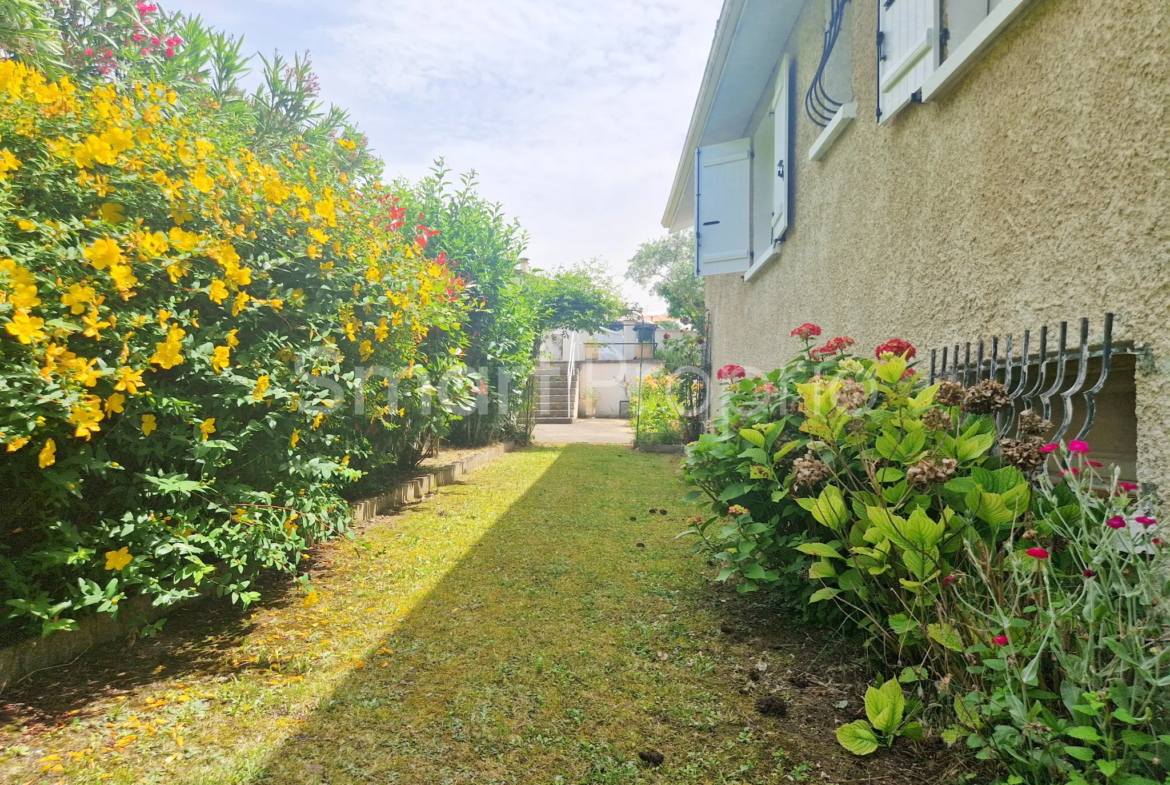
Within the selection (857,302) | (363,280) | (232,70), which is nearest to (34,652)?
(363,280)

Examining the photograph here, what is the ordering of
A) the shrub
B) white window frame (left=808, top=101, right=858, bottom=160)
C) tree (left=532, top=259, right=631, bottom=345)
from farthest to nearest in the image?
1. tree (left=532, top=259, right=631, bottom=345)
2. white window frame (left=808, top=101, right=858, bottom=160)
3. the shrub

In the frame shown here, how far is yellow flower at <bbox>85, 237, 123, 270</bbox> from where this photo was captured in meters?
1.93

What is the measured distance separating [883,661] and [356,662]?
76.1 inches

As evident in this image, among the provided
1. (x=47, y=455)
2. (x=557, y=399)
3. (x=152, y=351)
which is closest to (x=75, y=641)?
(x=47, y=455)

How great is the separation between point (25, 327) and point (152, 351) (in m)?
0.43

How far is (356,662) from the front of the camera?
2240 millimetres

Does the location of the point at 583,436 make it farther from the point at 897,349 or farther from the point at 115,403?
the point at 115,403

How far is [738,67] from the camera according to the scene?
5793mm

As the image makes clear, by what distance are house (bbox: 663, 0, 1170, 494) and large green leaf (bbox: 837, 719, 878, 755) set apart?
1.04 m

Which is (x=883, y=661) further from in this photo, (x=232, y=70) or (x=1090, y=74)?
(x=232, y=70)

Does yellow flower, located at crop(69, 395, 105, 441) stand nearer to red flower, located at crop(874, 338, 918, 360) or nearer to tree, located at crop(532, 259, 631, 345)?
red flower, located at crop(874, 338, 918, 360)

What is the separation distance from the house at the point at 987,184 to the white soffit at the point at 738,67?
0.03 metres

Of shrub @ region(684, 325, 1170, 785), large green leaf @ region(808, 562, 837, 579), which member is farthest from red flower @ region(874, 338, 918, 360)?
large green leaf @ region(808, 562, 837, 579)

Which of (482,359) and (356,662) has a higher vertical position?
(482,359)
